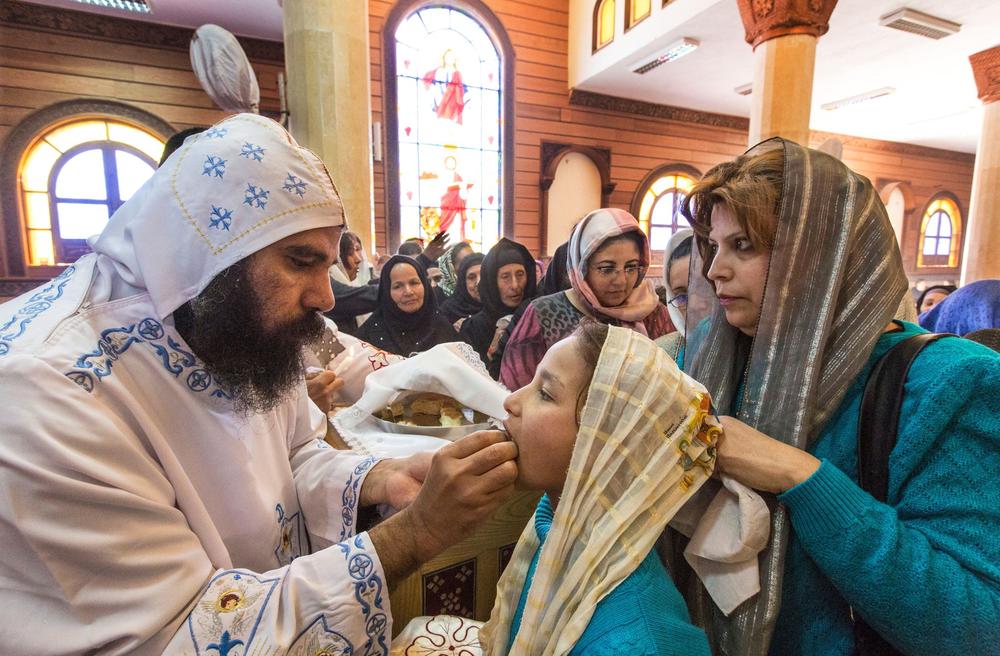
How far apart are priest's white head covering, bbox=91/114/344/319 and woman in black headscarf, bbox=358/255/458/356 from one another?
8.65 ft

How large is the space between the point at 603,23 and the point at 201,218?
10820 mm

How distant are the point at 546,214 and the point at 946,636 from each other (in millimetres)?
10310

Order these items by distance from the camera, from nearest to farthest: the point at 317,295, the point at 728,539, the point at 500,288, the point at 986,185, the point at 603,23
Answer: the point at 728,539 → the point at 317,295 → the point at 500,288 → the point at 986,185 → the point at 603,23

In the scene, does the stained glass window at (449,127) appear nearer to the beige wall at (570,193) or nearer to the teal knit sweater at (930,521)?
the beige wall at (570,193)

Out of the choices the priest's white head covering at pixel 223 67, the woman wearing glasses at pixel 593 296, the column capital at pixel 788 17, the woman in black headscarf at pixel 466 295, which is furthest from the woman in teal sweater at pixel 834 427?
the priest's white head covering at pixel 223 67

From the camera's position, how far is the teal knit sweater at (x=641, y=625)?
2.99ft

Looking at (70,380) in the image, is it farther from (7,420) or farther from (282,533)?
(282,533)

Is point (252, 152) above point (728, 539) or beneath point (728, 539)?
above

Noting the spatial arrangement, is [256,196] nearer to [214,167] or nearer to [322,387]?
[214,167]

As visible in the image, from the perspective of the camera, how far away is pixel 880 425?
1.02 metres

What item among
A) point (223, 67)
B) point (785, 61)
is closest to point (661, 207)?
point (785, 61)

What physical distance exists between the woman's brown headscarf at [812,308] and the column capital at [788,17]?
6.22 m

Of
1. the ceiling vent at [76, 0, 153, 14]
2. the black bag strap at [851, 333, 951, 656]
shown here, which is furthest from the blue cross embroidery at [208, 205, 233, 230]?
the ceiling vent at [76, 0, 153, 14]

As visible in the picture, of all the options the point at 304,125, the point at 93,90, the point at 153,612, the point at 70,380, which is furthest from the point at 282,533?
the point at 93,90
